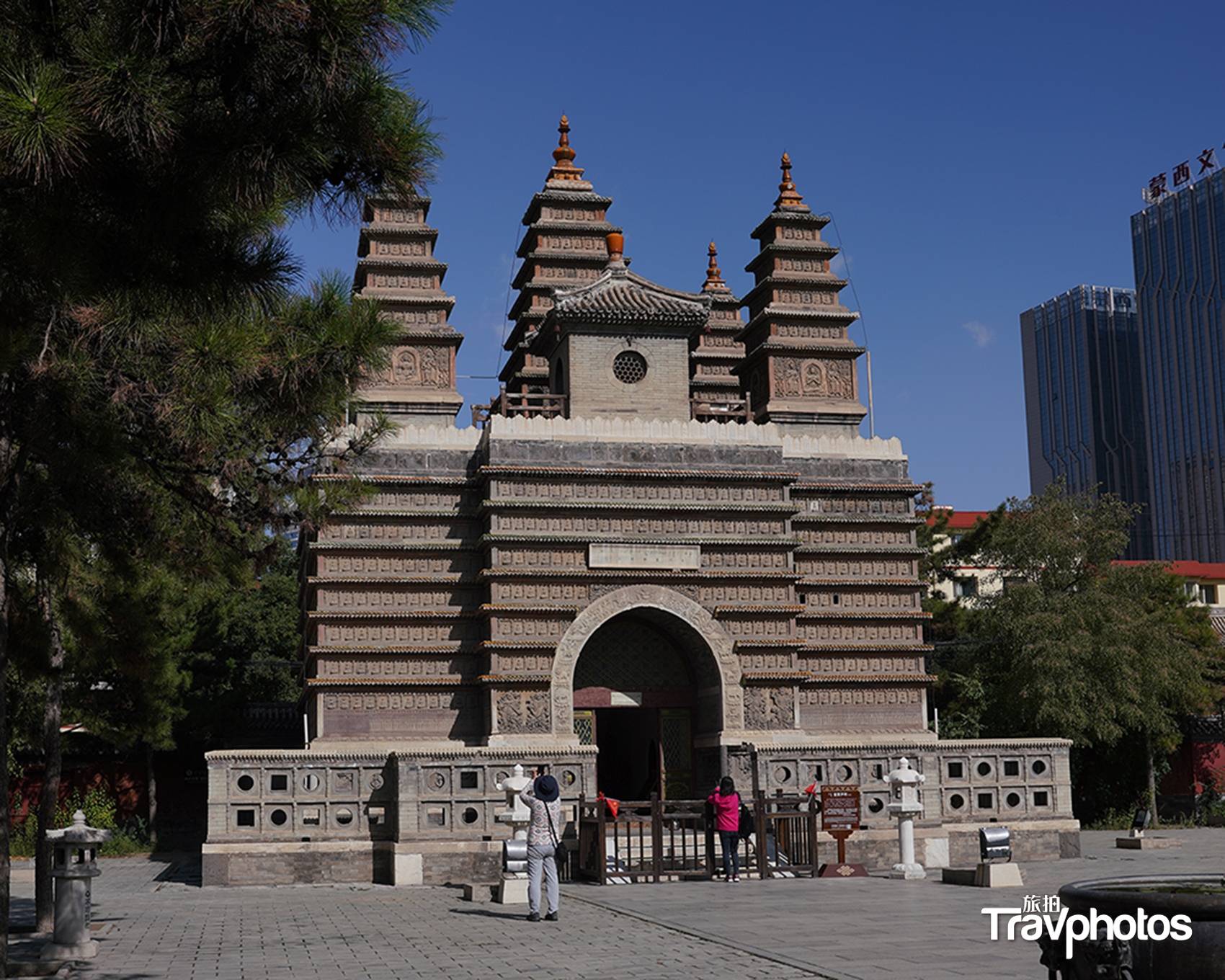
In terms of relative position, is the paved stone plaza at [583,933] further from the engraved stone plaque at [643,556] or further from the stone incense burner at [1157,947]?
the engraved stone plaque at [643,556]

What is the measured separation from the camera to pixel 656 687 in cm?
3095

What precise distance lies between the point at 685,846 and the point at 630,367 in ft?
40.5

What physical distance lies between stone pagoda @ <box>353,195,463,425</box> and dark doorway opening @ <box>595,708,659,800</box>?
301 inches

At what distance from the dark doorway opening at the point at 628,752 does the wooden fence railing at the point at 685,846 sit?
811 centimetres

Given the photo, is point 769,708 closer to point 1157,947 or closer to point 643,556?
point 643,556

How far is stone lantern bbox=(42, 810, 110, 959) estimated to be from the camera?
14.1 meters

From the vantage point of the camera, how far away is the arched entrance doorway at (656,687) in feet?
100.0

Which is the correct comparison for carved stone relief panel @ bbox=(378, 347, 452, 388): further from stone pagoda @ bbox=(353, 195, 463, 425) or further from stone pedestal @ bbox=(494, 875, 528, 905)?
stone pedestal @ bbox=(494, 875, 528, 905)

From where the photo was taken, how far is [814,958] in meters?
12.8

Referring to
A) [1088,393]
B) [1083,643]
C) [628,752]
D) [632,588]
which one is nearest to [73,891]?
[632,588]

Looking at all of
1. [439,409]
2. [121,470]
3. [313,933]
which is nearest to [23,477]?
[121,470]

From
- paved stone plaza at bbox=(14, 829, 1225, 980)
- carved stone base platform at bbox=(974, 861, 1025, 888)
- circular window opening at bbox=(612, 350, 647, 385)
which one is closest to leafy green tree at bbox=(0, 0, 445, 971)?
paved stone plaza at bbox=(14, 829, 1225, 980)

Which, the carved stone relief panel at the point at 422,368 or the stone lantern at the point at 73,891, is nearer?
the stone lantern at the point at 73,891

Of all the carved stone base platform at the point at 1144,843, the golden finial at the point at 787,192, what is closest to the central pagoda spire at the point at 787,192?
the golden finial at the point at 787,192
